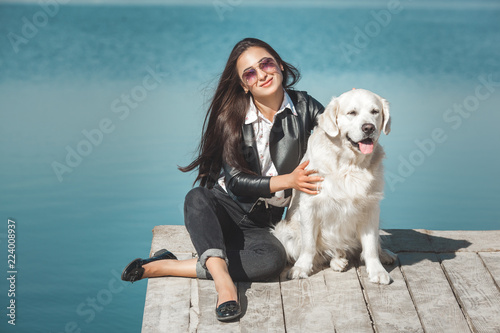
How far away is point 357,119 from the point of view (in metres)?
2.71

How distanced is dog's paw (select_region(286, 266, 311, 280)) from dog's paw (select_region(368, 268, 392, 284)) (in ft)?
1.07

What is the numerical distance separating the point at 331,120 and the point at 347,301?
34.3 inches

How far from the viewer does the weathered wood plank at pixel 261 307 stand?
8.21ft

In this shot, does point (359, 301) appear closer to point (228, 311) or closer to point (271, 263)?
point (271, 263)

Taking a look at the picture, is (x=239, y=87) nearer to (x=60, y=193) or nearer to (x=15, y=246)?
(x=15, y=246)

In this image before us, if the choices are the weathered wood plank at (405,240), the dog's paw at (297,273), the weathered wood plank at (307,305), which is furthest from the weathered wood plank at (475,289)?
the dog's paw at (297,273)

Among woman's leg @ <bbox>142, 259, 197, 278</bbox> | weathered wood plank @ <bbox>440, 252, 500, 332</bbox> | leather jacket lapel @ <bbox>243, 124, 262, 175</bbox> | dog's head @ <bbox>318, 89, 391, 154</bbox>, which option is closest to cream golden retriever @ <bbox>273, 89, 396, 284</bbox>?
dog's head @ <bbox>318, 89, 391, 154</bbox>

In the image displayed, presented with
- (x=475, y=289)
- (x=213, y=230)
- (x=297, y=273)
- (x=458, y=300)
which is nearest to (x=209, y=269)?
(x=213, y=230)

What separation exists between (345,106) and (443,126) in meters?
5.19

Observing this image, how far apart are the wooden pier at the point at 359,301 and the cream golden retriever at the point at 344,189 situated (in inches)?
4.3

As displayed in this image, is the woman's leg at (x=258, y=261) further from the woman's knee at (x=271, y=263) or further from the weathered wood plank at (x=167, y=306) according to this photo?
the weathered wood plank at (x=167, y=306)

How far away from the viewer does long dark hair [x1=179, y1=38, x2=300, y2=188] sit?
3.02m

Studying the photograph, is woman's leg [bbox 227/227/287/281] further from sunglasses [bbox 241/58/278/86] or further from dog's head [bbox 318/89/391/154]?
sunglasses [bbox 241/58/278/86]

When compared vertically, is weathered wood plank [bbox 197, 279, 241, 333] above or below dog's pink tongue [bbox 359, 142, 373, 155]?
below
